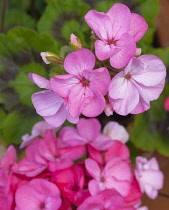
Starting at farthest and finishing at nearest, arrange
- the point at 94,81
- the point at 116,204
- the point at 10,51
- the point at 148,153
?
the point at 148,153, the point at 10,51, the point at 116,204, the point at 94,81

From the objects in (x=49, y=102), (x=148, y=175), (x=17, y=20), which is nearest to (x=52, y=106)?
(x=49, y=102)

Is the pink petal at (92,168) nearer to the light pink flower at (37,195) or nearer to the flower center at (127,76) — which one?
the light pink flower at (37,195)

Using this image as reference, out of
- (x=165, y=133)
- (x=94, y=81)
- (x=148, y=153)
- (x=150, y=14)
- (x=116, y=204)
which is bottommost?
(x=148, y=153)

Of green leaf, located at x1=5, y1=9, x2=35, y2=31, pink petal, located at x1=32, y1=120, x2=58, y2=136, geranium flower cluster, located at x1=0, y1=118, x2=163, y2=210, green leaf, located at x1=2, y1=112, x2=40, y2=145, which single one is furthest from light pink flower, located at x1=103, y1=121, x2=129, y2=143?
green leaf, located at x1=5, y1=9, x2=35, y2=31

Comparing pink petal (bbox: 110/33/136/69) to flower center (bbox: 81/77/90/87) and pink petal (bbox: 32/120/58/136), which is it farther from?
pink petal (bbox: 32/120/58/136)

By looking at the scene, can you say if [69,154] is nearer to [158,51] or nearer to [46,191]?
[46,191]

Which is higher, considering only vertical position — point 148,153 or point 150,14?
point 150,14

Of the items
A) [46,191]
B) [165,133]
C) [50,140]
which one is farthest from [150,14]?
[46,191]
